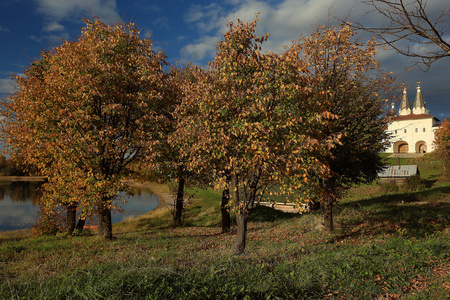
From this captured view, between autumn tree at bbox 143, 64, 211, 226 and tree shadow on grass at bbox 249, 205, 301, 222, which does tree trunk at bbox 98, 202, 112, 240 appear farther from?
tree shadow on grass at bbox 249, 205, 301, 222

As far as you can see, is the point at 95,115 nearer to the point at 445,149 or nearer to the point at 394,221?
the point at 394,221

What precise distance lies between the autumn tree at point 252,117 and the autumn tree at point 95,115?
387 cm

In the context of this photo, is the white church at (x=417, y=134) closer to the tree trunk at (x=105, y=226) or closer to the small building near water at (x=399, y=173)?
the small building near water at (x=399, y=173)

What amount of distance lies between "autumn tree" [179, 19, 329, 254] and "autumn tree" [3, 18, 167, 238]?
12.7 ft

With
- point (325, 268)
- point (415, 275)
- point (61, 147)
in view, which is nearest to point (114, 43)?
point (61, 147)

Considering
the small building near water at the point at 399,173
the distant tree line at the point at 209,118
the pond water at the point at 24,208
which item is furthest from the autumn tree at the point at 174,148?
the small building near water at the point at 399,173

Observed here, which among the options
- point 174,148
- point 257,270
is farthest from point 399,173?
point 257,270

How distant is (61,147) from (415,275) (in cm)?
1416

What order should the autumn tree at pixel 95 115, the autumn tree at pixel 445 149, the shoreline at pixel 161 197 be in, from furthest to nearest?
the autumn tree at pixel 445 149 < the shoreline at pixel 161 197 < the autumn tree at pixel 95 115

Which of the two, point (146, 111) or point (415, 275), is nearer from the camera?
point (415, 275)

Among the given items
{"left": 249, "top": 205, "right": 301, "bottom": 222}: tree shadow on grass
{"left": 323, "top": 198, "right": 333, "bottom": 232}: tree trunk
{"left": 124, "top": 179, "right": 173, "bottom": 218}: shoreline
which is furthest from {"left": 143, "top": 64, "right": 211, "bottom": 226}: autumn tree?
{"left": 249, "top": 205, "right": 301, "bottom": 222}: tree shadow on grass

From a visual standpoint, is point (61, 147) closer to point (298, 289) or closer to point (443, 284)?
point (298, 289)

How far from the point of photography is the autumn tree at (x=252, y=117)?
31.1ft

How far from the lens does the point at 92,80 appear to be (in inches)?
510
